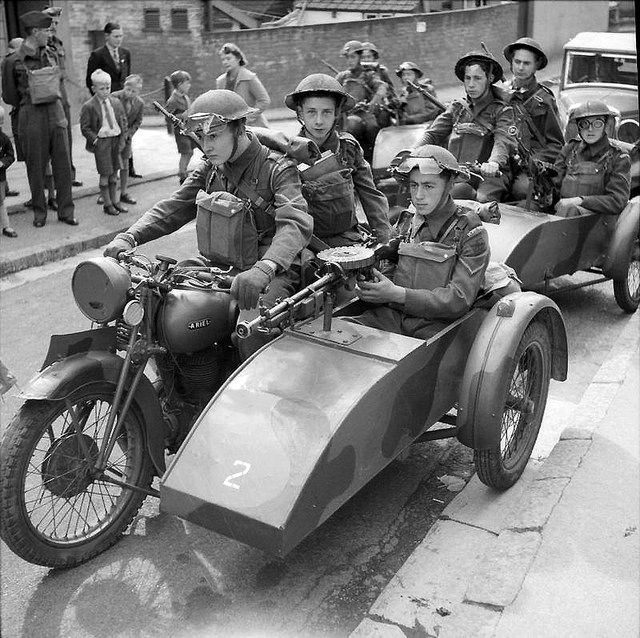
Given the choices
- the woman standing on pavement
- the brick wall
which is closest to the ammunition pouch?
the woman standing on pavement

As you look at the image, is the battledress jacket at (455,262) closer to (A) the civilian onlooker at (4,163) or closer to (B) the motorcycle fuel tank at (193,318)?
(B) the motorcycle fuel tank at (193,318)

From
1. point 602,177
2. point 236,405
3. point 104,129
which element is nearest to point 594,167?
point 602,177

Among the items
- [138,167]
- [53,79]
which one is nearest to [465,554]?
[53,79]

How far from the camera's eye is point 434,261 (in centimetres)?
487

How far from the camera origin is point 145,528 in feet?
15.7

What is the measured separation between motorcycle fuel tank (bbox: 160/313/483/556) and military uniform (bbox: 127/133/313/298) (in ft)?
1.58

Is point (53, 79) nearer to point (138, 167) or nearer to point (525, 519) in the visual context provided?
point (138, 167)

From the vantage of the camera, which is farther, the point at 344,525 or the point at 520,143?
the point at 520,143

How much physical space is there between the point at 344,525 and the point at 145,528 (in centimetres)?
97

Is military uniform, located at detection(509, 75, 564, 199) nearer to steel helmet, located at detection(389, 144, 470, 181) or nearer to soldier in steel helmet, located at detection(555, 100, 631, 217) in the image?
soldier in steel helmet, located at detection(555, 100, 631, 217)

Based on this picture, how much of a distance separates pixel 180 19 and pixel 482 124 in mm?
16493

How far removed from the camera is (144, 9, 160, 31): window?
73.0ft

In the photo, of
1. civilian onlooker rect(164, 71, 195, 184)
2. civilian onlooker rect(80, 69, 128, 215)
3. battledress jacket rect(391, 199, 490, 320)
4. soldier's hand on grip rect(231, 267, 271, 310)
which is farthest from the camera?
civilian onlooker rect(164, 71, 195, 184)

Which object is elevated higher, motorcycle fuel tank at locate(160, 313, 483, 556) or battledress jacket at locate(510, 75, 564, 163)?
battledress jacket at locate(510, 75, 564, 163)
